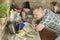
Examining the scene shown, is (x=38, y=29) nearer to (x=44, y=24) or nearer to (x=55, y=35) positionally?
(x=44, y=24)

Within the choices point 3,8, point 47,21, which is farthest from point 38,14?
point 3,8

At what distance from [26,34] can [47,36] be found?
0.35 m

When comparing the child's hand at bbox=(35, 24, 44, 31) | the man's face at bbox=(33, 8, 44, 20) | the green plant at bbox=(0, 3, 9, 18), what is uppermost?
the green plant at bbox=(0, 3, 9, 18)

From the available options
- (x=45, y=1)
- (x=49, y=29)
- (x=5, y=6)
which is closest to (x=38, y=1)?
(x=45, y=1)

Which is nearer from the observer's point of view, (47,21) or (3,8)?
(3,8)

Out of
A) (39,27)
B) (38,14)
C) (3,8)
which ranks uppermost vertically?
(3,8)

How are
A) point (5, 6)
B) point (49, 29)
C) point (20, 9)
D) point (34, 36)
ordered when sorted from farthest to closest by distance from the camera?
1. point (20, 9)
2. point (49, 29)
3. point (34, 36)
4. point (5, 6)

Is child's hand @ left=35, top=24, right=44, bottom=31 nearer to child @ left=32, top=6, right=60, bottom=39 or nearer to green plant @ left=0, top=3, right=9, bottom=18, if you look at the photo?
child @ left=32, top=6, right=60, bottom=39

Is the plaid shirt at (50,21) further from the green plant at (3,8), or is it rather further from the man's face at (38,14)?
the green plant at (3,8)

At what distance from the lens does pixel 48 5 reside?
2.46 meters

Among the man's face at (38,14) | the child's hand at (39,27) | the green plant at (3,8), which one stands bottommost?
the child's hand at (39,27)

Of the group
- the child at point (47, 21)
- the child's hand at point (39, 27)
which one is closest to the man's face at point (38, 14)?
the child at point (47, 21)

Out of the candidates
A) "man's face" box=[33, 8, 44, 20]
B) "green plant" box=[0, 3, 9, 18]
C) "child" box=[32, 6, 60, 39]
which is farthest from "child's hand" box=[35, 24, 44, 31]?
"green plant" box=[0, 3, 9, 18]

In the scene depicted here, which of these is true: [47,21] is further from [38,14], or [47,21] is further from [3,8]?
[3,8]
